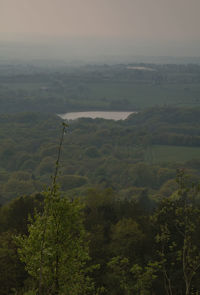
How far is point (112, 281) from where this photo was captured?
765 inches

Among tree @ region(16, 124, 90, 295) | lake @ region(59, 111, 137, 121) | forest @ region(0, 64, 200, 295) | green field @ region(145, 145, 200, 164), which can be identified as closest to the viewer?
tree @ region(16, 124, 90, 295)

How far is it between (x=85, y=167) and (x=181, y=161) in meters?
24.6

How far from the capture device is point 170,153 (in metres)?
118

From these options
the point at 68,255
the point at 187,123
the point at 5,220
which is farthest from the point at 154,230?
the point at 187,123

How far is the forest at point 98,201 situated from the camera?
11.9 m

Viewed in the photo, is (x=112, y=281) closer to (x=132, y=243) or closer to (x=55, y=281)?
(x=132, y=243)

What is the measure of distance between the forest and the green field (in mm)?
303

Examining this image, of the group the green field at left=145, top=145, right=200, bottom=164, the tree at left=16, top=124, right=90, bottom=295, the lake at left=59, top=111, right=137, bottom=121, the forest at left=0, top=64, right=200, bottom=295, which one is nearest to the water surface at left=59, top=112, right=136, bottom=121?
the lake at left=59, top=111, right=137, bottom=121

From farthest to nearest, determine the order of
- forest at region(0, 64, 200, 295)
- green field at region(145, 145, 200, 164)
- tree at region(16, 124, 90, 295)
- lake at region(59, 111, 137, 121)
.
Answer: lake at region(59, 111, 137, 121)
green field at region(145, 145, 200, 164)
forest at region(0, 64, 200, 295)
tree at region(16, 124, 90, 295)

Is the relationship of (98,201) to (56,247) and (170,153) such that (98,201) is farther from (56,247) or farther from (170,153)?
(170,153)

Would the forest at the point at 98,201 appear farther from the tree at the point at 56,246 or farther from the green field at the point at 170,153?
the green field at the point at 170,153

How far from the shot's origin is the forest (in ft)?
38.9

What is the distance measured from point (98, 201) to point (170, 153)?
82.5 metres

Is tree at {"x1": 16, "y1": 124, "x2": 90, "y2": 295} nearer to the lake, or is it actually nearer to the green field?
the green field
